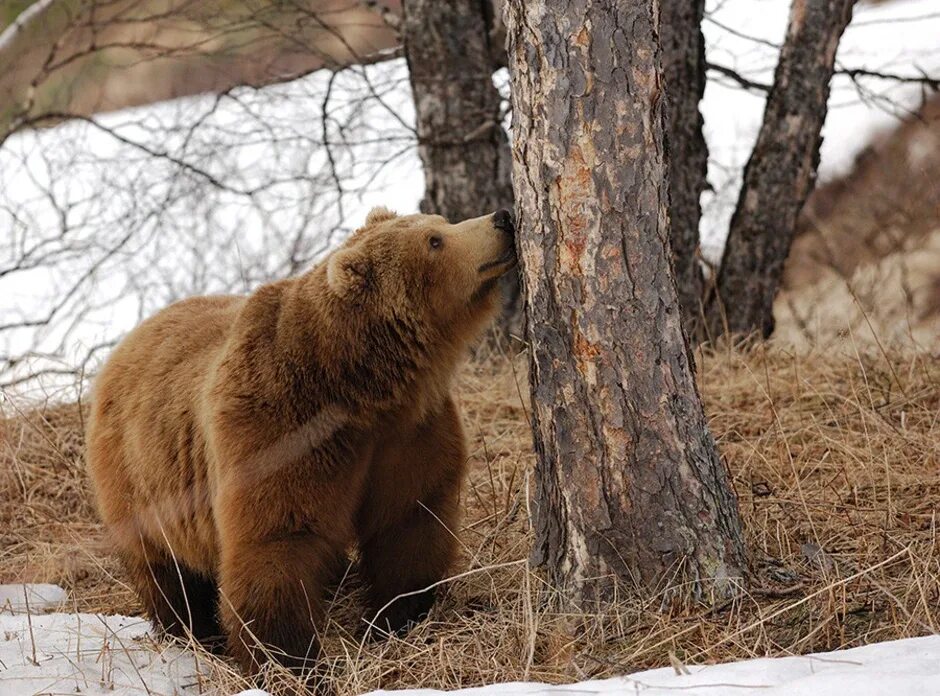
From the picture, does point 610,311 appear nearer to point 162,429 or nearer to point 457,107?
point 162,429

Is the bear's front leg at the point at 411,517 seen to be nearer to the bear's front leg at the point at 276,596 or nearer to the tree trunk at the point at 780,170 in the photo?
the bear's front leg at the point at 276,596

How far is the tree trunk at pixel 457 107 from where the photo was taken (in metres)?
6.27

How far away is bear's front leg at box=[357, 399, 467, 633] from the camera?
3.62 meters

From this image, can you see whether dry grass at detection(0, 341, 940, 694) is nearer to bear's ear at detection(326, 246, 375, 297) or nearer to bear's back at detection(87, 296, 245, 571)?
bear's back at detection(87, 296, 245, 571)

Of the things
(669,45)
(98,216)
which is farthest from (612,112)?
(98,216)

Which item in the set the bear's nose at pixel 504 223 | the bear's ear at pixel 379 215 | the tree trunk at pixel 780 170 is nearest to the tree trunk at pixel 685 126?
the tree trunk at pixel 780 170

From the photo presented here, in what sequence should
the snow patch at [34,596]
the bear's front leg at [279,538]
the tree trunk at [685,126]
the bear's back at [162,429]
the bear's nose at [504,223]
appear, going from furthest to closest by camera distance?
the tree trunk at [685,126] < the snow patch at [34,596] < the bear's back at [162,429] < the bear's nose at [504,223] < the bear's front leg at [279,538]

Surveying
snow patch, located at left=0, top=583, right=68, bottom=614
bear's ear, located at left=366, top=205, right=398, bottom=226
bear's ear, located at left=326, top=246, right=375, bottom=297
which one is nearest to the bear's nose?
bear's ear, located at left=326, top=246, right=375, bottom=297

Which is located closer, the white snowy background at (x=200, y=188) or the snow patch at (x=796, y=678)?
the snow patch at (x=796, y=678)

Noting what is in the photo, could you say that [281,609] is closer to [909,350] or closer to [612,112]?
[612,112]

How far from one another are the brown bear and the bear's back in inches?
0.4

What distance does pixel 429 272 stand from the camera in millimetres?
3518

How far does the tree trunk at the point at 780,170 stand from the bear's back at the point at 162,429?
10.3 ft

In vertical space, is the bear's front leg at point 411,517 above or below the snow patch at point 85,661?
above
